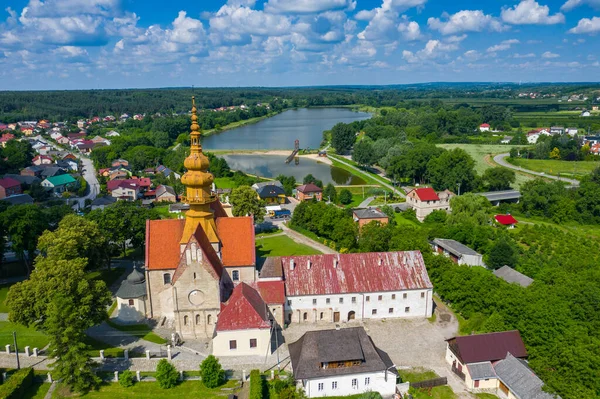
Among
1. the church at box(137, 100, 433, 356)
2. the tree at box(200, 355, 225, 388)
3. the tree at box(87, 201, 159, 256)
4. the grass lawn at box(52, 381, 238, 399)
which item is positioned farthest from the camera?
the tree at box(87, 201, 159, 256)

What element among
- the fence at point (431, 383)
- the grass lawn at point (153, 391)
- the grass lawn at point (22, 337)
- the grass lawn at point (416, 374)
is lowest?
the grass lawn at point (416, 374)

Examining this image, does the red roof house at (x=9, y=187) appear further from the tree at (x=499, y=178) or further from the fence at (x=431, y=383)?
the tree at (x=499, y=178)

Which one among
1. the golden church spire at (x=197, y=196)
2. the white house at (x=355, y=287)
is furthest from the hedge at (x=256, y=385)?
the golden church spire at (x=197, y=196)

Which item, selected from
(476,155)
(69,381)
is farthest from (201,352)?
(476,155)

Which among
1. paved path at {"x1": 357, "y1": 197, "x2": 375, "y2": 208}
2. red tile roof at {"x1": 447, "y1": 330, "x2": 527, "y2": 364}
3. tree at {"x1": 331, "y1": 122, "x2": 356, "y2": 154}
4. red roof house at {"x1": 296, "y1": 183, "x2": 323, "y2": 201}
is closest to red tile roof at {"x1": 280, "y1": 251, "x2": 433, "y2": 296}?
red tile roof at {"x1": 447, "y1": 330, "x2": 527, "y2": 364}

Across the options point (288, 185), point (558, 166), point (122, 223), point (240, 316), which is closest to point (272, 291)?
point (240, 316)

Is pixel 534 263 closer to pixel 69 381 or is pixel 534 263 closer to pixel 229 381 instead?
pixel 229 381

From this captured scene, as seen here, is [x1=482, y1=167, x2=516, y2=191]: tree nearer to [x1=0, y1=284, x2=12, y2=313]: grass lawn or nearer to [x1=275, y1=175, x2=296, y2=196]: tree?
[x1=275, y1=175, x2=296, y2=196]: tree
